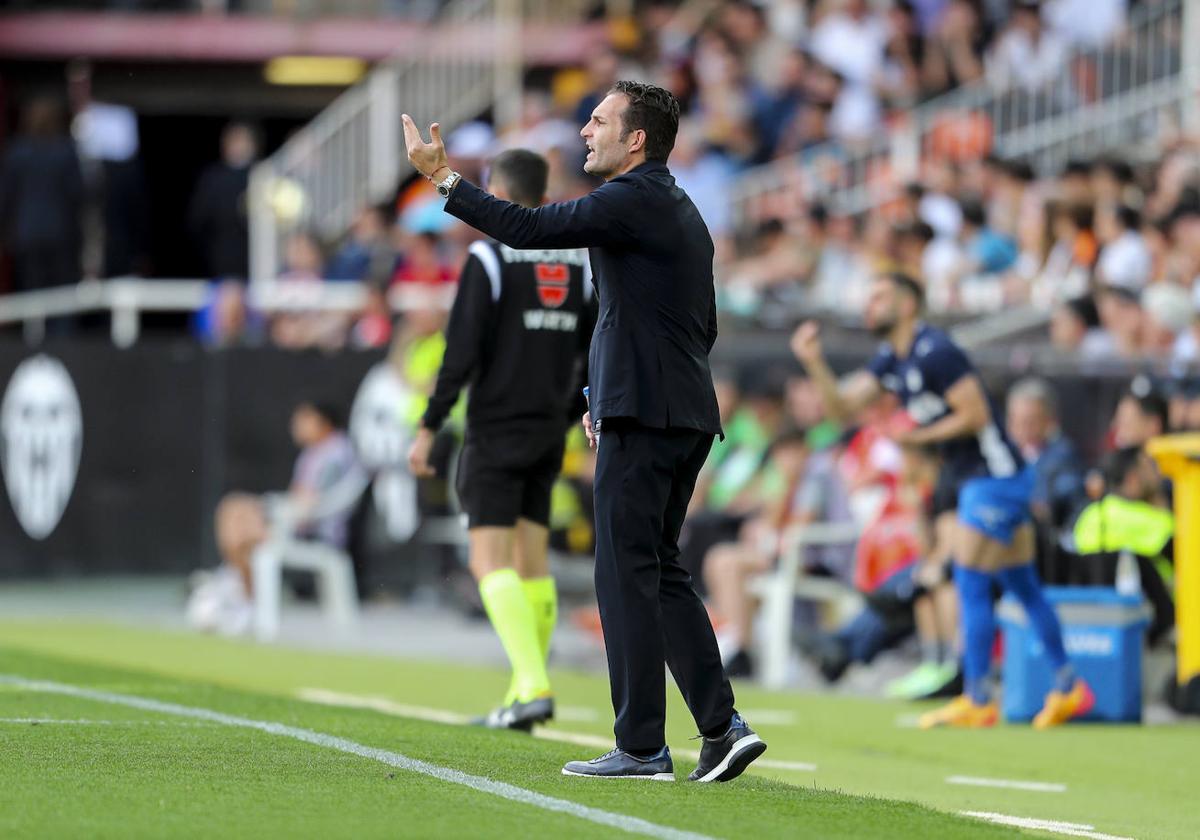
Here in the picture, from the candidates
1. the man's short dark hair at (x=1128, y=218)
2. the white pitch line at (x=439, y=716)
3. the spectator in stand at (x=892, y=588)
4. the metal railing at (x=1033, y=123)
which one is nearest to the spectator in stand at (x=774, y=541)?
the spectator in stand at (x=892, y=588)

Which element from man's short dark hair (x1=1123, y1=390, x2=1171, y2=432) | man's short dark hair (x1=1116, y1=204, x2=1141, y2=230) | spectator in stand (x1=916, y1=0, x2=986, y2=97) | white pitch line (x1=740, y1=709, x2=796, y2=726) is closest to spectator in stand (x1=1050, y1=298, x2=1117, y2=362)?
man's short dark hair (x1=1116, y1=204, x2=1141, y2=230)

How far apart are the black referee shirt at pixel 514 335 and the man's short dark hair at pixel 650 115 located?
2290mm

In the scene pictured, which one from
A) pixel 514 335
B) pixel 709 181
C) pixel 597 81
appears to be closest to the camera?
pixel 514 335

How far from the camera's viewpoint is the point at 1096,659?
11.8 meters

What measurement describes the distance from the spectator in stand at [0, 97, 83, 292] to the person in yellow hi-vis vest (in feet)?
42.8

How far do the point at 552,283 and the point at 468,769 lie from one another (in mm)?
2937

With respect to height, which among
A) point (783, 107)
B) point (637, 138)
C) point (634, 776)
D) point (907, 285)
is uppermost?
point (783, 107)

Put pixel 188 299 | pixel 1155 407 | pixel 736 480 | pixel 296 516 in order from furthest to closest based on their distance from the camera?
1. pixel 188 299
2. pixel 296 516
3. pixel 736 480
4. pixel 1155 407

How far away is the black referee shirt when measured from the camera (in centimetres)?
995

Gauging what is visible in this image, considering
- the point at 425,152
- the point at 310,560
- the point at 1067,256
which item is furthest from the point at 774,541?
the point at 425,152

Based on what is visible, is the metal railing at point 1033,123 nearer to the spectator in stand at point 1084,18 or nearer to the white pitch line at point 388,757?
the spectator in stand at point 1084,18

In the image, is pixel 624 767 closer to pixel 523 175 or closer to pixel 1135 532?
pixel 523 175

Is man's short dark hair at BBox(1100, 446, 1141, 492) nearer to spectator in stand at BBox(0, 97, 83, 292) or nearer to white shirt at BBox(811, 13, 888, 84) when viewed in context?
white shirt at BBox(811, 13, 888, 84)

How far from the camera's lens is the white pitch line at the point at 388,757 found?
260 inches
